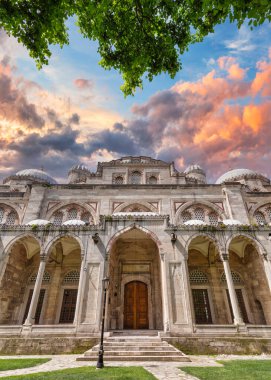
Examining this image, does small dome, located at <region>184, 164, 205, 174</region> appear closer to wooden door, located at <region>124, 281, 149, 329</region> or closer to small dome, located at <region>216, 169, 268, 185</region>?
small dome, located at <region>216, 169, 268, 185</region>

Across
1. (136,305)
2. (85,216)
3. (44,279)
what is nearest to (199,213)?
(136,305)

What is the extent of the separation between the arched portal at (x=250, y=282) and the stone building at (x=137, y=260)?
0.07 m

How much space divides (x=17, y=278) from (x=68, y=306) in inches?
162

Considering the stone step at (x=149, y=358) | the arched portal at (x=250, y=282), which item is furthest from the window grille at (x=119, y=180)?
the stone step at (x=149, y=358)

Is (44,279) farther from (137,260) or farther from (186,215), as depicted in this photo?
(186,215)

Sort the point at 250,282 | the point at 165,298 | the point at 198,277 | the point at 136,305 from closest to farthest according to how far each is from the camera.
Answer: the point at 165,298 < the point at 136,305 < the point at 250,282 < the point at 198,277

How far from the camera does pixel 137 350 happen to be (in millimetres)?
9867

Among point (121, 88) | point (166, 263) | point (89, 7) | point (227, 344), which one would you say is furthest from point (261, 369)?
point (89, 7)

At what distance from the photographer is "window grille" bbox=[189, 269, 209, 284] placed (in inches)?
674

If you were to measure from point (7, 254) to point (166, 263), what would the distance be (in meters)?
9.97

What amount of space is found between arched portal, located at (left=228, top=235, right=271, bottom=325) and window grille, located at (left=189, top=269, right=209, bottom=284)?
228cm

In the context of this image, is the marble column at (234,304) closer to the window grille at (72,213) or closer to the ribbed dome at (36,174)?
the window grille at (72,213)

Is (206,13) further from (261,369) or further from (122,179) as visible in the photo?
(122,179)

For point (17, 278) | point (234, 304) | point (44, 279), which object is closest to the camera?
point (234, 304)
